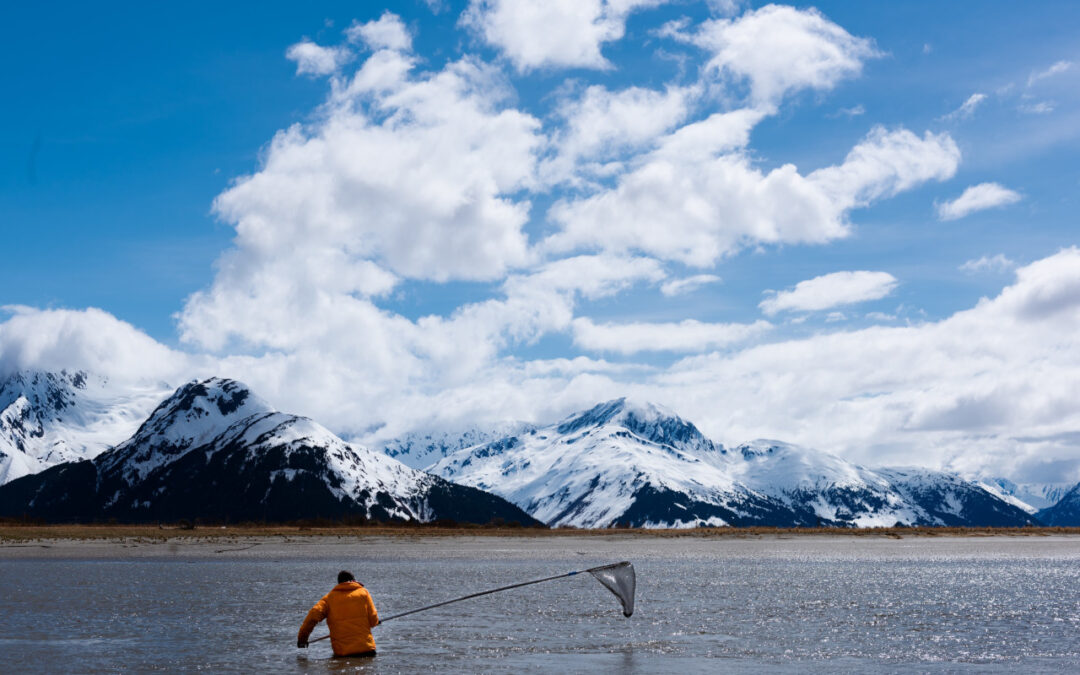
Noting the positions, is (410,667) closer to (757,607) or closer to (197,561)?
(757,607)

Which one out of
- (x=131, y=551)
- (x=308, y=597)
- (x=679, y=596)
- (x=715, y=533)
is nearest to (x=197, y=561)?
(x=131, y=551)

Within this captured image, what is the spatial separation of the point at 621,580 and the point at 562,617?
6260 millimetres

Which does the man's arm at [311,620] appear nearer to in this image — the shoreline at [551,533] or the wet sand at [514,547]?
the wet sand at [514,547]

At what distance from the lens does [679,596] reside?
4741cm

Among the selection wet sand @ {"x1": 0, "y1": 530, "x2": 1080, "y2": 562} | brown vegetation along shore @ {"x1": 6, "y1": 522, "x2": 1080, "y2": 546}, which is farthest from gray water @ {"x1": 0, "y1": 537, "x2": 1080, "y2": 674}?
brown vegetation along shore @ {"x1": 6, "y1": 522, "x2": 1080, "y2": 546}

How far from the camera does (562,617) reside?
38219 mm

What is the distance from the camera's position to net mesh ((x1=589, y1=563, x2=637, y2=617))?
32750 millimetres

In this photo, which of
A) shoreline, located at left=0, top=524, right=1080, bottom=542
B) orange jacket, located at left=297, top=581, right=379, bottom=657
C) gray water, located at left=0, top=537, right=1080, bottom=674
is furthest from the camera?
shoreline, located at left=0, top=524, right=1080, bottom=542

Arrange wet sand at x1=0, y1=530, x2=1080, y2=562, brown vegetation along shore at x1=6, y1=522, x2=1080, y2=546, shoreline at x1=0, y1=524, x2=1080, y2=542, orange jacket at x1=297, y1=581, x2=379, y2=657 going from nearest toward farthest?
1. orange jacket at x1=297, y1=581, x2=379, y2=657
2. wet sand at x1=0, y1=530, x2=1080, y2=562
3. shoreline at x1=0, y1=524, x2=1080, y2=542
4. brown vegetation along shore at x1=6, y1=522, x2=1080, y2=546

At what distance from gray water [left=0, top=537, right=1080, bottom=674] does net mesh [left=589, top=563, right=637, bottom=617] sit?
1221 millimetres

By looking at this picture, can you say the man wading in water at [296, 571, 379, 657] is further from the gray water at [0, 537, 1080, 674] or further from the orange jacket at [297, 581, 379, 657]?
the gray water at [0, 537, 1080, 674]

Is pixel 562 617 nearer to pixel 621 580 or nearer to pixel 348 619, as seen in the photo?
pixel 621 580

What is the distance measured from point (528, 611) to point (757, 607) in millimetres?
10186

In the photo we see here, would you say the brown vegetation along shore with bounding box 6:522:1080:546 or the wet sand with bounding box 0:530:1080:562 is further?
the brown vegetation along shore with bounding box 6:522:1080:546
